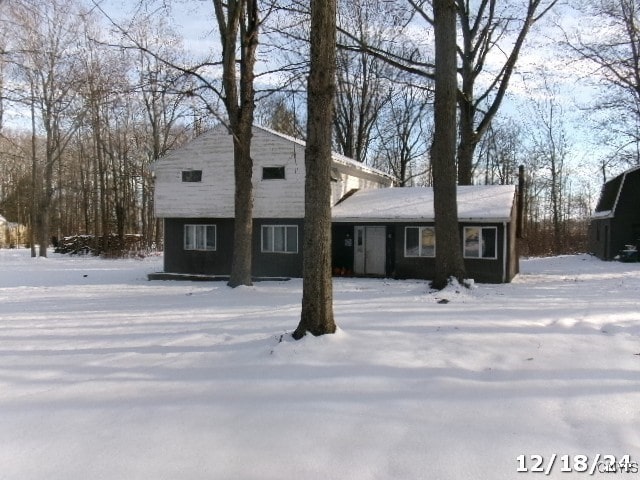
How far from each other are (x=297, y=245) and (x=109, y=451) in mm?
15259

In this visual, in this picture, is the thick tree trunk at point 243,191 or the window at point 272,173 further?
the window at point 272,173

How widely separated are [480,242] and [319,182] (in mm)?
11564

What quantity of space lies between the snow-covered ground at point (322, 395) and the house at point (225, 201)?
34.1 feet

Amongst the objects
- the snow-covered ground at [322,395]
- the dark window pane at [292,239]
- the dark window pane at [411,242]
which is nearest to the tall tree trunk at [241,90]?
the snow-covered ground at [322,395]

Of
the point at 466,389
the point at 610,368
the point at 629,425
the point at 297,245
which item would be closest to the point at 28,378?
the point at 466,389

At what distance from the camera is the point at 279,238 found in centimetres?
1939

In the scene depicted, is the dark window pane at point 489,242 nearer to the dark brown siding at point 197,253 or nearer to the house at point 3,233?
the dark brown siding at point 197,253

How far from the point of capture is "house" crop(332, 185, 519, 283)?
1659 centimetres

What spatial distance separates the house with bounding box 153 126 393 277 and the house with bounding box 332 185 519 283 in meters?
1.67

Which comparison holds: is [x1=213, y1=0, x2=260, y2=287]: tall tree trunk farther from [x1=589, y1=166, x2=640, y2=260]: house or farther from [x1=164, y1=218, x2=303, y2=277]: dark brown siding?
[x1=589, y1=166, x2=640, y2=260]: house

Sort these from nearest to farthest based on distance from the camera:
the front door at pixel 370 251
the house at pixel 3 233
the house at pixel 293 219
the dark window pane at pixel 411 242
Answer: the house at pixel 293 219, the dark window pane at pixel 411 242, the front door at pixel 370 251, the house at pixel 3 233

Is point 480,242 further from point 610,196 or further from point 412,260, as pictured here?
point 610,196

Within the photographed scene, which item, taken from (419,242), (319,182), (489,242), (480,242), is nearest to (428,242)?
(419,242)

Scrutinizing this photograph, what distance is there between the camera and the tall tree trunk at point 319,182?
6.52 m
